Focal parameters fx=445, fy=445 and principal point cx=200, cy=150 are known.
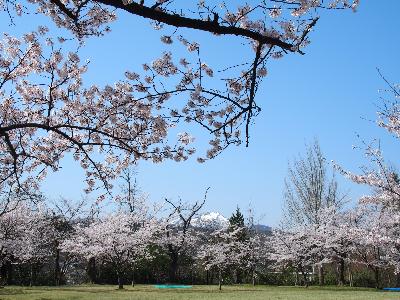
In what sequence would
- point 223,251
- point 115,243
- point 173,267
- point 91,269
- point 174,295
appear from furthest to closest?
1. point 91,269
2. point 173,267
3. point 223,251
4. point 115,243
5. point 174,295

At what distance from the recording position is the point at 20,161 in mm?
9438

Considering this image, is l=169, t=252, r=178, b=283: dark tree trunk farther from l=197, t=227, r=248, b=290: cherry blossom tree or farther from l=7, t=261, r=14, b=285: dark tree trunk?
l=7, t=261, r=14, b=285: dark tree trunk

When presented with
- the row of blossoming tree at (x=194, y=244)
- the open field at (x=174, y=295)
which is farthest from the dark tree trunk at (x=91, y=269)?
the open field at (x=174, y=295)

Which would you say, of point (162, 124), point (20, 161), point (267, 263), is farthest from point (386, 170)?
point (267, 263)

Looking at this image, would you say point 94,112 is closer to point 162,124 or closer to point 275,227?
point 162,124

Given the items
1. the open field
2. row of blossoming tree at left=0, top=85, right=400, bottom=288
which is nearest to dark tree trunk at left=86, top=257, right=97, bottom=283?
row of blossoming tree at left=0, top=85, right=400, bottom=288

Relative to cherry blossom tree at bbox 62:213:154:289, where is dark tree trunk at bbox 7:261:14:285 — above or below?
below

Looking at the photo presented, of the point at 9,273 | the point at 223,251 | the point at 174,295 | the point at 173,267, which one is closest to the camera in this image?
the point at 174,295

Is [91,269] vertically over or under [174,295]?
over

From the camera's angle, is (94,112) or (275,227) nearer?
(94,112)

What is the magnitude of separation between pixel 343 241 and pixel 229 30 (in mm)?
27582

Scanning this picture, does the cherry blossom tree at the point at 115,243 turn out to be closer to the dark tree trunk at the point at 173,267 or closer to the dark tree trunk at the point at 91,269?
the dark tree trunk at the point at 173,267

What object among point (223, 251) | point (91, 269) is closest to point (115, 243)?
point (223, 251)

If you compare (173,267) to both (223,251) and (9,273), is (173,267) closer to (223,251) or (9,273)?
(223,251)
